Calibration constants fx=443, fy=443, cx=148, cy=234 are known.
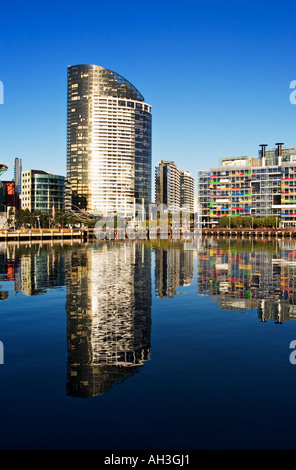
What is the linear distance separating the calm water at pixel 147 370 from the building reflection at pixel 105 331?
0.08 meters

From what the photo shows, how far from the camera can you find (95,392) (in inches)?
706

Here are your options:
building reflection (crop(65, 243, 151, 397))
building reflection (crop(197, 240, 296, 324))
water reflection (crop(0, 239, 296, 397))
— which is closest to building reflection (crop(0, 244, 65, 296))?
water reflection (crop(0, 239, 296, 397))

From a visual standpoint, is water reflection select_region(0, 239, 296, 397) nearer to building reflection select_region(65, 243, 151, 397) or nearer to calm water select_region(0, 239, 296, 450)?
building reflection select_region(65, 243, 151, 397)

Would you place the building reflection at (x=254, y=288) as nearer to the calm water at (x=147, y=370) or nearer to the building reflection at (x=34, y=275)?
the calm water at (x=147, y=370)

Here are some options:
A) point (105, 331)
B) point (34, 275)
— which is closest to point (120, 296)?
point (105, 331)

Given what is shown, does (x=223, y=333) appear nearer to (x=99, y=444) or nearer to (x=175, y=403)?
(x=175, y=403)

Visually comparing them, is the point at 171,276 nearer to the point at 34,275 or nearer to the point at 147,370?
the point at 34,275

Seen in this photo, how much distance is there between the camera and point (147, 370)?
66.8 feet

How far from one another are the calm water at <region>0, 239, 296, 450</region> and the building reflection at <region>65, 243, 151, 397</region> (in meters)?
0.08

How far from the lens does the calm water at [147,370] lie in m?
14.6

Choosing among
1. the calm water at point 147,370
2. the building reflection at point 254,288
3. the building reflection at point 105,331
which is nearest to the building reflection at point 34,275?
the building reflection at point 105,331

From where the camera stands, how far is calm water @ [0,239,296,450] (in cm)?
1465

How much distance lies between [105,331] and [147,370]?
21.9 feet
